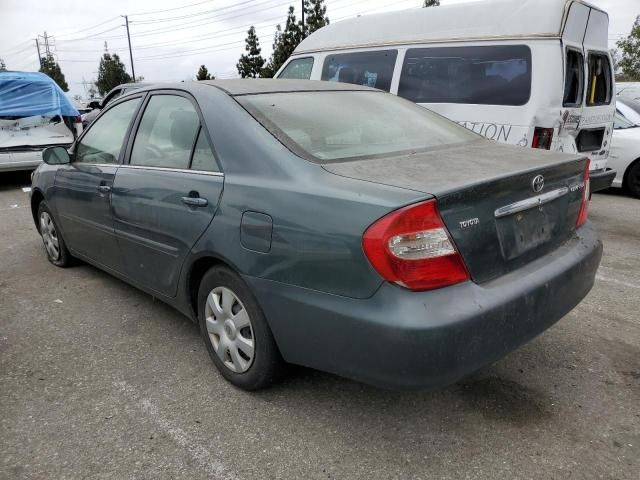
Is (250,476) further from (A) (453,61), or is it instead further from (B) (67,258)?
(A) (453,61)

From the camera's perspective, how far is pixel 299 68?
781 cm

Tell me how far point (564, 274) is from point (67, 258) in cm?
387

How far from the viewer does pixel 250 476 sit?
6.89 ft

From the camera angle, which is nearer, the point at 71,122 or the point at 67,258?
the point at 67,258

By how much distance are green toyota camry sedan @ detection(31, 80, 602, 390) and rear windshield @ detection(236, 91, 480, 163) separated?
0.04 feet

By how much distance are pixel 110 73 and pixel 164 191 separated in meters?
59.6

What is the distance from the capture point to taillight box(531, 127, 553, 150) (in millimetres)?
5117

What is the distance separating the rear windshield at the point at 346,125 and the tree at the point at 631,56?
A: 35702 millimetres

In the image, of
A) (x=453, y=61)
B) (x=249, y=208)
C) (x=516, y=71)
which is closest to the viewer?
(x=249, y=208)

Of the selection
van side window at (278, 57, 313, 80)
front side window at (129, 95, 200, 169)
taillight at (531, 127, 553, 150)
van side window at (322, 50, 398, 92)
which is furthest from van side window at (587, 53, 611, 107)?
front side window at (129, 95, 200, 169)

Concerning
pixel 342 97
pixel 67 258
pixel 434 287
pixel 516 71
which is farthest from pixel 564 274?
pixel 67 258

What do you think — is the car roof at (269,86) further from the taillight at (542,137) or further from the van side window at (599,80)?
the van side window at (599,80)

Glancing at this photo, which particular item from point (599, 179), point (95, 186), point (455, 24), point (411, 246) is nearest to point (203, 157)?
point (95, 186)

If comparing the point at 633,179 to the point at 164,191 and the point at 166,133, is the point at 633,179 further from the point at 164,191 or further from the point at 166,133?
the point at 164,191
